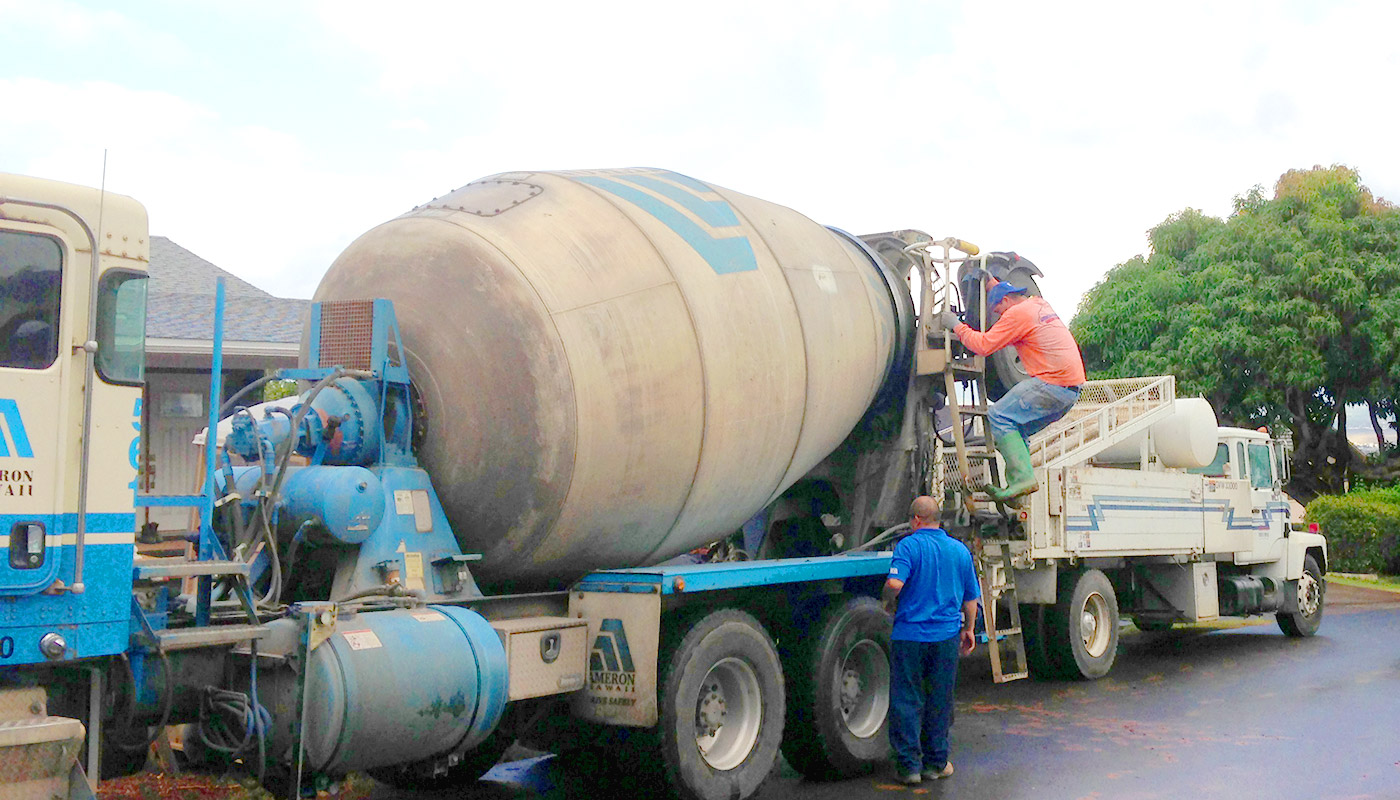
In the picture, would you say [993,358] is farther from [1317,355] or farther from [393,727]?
[1317,355]

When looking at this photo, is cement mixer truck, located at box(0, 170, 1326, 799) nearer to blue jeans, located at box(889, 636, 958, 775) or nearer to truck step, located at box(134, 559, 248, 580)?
truck step, located at box(134, 559, 248, 580)

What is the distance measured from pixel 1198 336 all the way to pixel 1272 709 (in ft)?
55.6

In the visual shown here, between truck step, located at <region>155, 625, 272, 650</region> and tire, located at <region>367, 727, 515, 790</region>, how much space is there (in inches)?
83.5

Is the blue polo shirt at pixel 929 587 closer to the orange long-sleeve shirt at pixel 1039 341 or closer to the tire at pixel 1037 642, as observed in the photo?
the orange long-sleeve shirt at pixel 1039 341

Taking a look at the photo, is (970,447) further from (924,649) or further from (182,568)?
(182,568)

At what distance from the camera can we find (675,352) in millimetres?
7199

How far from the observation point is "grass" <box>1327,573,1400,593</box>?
73.6 feet

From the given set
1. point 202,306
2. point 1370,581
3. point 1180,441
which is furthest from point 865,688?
point 1370,581

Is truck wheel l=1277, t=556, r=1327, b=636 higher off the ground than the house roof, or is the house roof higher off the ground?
the house roof

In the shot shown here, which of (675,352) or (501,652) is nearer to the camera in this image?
(501,652)

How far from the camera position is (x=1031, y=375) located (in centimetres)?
979

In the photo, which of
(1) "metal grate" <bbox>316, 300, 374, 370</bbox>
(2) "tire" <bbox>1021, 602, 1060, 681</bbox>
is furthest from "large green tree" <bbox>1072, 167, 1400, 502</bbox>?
(1) "metal grate" <bbox>316, 300, 374, 370</bbox>

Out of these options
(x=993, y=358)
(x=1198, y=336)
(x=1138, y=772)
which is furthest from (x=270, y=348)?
(x=1198, y=336)

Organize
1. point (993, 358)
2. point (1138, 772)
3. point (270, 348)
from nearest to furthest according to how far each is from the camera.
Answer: point (1138, 772) < point (993, 358) < point (270, 348)
